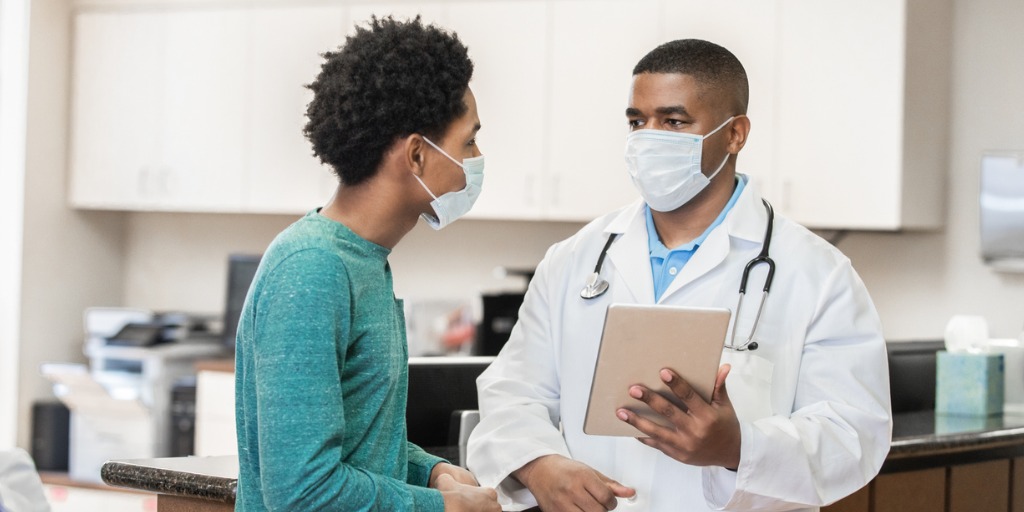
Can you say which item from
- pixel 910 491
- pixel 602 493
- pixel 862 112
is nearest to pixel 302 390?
pixel 602 493

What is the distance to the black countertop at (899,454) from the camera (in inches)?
70.1

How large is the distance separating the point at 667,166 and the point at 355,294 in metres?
0.73

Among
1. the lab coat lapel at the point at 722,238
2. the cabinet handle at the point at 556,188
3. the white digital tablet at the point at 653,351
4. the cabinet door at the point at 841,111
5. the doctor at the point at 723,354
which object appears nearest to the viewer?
the white digital tablet at the point at 653,351

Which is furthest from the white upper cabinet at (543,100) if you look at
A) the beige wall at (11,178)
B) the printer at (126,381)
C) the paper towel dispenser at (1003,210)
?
the printer at (126,381)

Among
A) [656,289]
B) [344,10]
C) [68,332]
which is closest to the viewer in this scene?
[656,289]

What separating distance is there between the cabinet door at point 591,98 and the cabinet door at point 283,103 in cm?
93

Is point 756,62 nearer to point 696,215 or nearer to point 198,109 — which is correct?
point 696,215

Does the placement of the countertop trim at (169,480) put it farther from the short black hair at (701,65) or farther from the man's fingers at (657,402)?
the short black hair at (701,65)

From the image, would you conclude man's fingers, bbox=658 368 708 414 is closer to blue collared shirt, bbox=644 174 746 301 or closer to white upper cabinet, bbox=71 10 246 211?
blue collared shirt, bbox=644 174 746 301

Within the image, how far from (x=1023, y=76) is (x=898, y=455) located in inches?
84.2

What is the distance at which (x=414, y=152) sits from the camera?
47.9 inches

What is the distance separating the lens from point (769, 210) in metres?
1.76

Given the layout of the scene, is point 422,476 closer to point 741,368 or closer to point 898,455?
point 741,368

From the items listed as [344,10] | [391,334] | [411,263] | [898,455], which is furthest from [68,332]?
[391,334]
